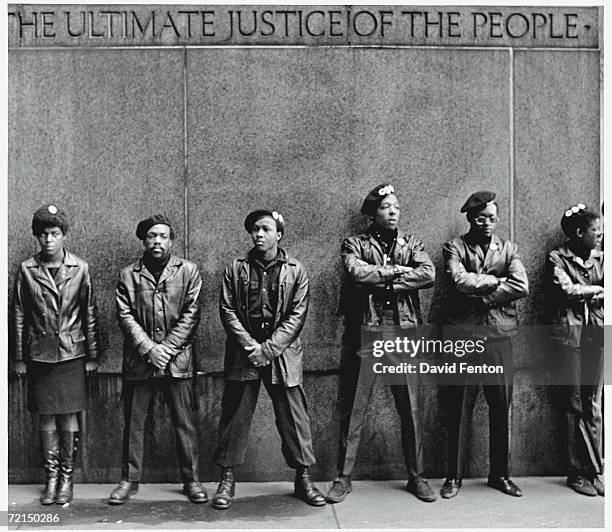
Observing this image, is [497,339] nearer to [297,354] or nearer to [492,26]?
[297,354]

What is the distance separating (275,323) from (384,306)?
0.91 meters

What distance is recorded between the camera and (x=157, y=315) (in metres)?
7.17

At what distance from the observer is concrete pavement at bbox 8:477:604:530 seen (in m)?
6.87

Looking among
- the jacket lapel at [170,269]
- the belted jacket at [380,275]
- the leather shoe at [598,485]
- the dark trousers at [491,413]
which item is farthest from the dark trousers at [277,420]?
the leather shoe at [598,485]

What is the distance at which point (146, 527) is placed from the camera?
266 inches

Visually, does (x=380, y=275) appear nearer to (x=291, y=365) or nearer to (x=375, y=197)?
(x=375, y=197)

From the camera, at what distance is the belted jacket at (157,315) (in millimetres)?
7141

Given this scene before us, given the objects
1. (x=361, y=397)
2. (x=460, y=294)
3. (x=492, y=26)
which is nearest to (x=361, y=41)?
(x=492, y=26)

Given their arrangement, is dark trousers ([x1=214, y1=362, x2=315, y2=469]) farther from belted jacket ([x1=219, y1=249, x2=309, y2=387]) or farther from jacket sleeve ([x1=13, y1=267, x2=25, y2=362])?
jacket sleeve ([x1=13, y1=267, x2=25, y2=362])

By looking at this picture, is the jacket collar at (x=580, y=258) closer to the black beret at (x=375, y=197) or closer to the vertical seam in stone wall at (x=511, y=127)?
the vertical seam in stone wall at (x=511, y=127)

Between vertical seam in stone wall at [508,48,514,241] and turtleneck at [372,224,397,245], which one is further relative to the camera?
vertical seam in stone wall at [508,48,514,241]

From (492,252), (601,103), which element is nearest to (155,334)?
(492,252)

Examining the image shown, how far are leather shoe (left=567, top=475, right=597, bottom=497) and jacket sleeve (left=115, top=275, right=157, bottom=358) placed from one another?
362 cm

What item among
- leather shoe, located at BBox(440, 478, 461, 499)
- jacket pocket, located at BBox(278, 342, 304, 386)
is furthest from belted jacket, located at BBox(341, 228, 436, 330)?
leather shoe, located at BBox(440, 478, 461, 499)
